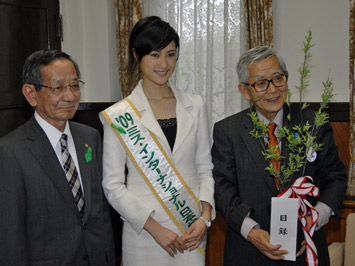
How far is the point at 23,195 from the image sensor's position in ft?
4.65

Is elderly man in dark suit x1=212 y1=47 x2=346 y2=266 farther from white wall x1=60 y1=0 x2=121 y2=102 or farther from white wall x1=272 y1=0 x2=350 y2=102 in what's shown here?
white wall x1=60 y1=0 x2=121 y2=102

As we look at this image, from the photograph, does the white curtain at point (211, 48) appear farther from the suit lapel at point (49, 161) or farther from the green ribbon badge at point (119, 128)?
the suit lapel at point (49, 161)

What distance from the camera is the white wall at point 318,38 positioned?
3.78 m

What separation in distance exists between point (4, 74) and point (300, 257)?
2515mm

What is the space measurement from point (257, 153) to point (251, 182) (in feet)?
0.37

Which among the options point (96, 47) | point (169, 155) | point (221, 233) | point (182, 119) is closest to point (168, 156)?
point (169, 155)

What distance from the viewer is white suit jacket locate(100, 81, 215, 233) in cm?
171

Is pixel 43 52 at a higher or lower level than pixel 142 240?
higher

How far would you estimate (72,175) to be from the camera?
61.9 inches

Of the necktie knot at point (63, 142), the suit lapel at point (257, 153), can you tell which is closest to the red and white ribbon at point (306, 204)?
the suit lapel at point (257, 153)

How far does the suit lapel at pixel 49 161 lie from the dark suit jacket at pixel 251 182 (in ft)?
1.91

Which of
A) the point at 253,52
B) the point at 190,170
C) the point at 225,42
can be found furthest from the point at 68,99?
the point at 225,42

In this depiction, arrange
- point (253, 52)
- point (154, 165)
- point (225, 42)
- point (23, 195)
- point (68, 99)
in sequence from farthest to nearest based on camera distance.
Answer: point (225, 42) → point (154, 165) → point (253, 52) → point (68, 99) → point (23, 195)

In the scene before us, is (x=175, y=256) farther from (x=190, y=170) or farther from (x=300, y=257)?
(x=300, y=257)
